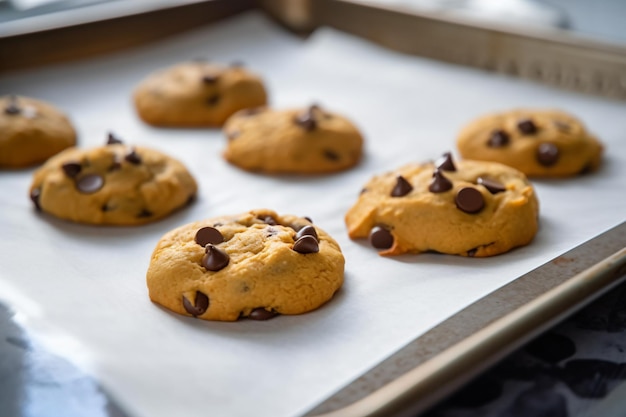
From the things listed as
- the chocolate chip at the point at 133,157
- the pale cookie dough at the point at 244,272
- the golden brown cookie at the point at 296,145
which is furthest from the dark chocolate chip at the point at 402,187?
the chocolate chip at the point at 133,157

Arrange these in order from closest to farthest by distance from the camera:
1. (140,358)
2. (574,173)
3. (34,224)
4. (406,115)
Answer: (140,358), (34,224), (574,173), (406,115)

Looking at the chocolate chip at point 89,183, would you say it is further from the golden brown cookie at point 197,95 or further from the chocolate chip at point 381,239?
the chocolate chip at point 381,239

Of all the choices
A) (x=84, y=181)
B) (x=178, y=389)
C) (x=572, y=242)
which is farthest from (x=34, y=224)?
(x=572, y=242)

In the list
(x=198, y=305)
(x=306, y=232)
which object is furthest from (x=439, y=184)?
(x=198, y=305)

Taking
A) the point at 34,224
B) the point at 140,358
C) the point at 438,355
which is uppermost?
the point at 438,355

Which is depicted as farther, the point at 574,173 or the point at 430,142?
the point at 430,142

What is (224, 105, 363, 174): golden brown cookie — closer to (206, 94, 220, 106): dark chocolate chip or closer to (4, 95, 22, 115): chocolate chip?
(206, 94, 220, 106): dark chocolate chip

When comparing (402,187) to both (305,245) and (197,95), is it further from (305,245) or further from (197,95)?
(197,95)

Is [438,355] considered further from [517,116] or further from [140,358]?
[517,116]
